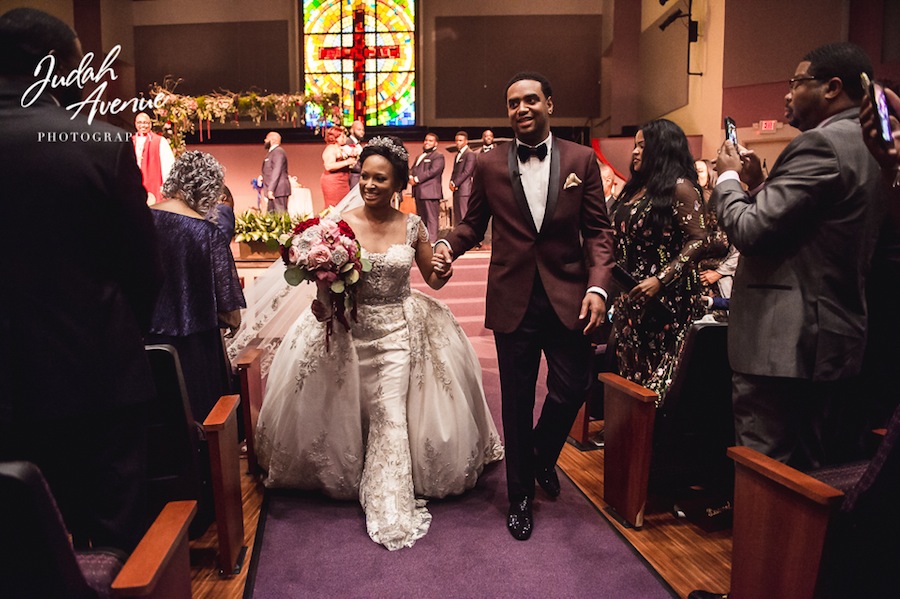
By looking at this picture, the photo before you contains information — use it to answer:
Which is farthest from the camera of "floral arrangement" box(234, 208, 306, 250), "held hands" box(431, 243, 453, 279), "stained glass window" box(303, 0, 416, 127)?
"stained glass window" box(303, 0, 416, 127)

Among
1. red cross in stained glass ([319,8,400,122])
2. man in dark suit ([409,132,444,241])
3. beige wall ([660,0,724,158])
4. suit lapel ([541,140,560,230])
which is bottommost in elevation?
suit lapel ([541,140,560,230])

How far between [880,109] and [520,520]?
6.78 feet

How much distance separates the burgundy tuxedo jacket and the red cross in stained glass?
537 inches

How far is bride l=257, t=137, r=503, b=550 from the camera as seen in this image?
10.6ft

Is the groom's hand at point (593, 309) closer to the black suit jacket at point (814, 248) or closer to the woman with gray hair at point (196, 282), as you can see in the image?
the black suit jacket at point (814, 248)

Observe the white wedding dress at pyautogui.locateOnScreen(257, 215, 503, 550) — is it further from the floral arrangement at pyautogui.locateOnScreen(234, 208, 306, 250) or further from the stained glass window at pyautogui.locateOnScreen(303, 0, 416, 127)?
the stained glass window at pyautogui.locateOnScreen(303, 0, 416, 127)

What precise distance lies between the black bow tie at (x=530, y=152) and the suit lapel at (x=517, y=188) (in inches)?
1.1

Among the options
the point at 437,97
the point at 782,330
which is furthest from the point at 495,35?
the point at 782,330

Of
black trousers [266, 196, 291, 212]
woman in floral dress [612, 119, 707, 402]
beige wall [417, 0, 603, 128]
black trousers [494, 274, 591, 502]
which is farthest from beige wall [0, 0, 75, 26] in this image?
black trousers [494, 274, 591, 502]

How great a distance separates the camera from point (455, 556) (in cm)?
275

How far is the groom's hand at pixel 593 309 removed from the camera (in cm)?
277

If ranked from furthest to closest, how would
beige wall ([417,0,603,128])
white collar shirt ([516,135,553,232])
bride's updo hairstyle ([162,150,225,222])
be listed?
beige wall ([417,0,603,128]), bride's updo hairstyle ([162,150,225,222]), white collar shirt ([516,135,553,232])

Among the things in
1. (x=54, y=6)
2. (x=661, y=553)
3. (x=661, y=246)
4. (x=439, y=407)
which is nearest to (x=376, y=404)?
(x=439, y=407)

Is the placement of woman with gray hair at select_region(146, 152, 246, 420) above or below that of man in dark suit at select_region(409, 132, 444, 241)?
below
